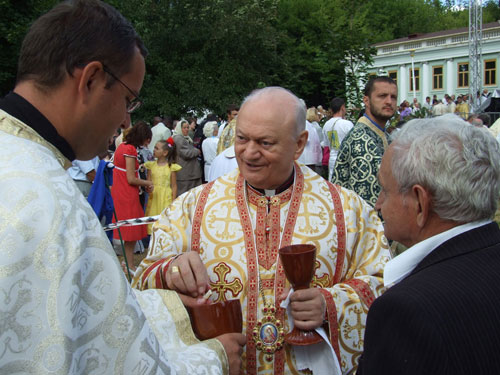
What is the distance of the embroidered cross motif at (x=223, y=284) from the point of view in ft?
7.79

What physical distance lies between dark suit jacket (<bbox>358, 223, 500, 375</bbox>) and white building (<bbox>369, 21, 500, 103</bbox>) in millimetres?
43335

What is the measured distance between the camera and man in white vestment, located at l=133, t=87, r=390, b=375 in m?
2.29

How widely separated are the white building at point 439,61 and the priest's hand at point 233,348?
43188 mm

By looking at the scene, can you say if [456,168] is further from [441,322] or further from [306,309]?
[306,309]

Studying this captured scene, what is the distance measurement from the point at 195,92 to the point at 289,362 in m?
25.9

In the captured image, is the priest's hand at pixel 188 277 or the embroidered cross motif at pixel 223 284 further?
the embroidered cross motif at pixel 223 284

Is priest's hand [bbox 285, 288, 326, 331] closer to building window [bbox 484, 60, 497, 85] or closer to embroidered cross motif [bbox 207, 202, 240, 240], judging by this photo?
embroidered cross motif [bbox 207, 202, 240, 240]

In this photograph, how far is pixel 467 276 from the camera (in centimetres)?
149

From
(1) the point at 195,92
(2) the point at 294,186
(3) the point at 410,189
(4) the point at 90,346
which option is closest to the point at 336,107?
(2) the point at 294,186

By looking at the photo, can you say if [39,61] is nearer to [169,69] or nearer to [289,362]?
[289,362]

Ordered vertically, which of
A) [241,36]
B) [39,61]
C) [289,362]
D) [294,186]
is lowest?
[289,362]

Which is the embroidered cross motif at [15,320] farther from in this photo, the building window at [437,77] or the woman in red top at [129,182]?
the building window at [437,77]

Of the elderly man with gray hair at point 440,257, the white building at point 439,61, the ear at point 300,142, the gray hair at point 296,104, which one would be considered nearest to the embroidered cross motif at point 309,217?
the ear at point 300,142

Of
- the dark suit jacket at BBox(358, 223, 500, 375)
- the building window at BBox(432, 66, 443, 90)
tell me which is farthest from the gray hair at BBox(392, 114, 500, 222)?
the building window at BBox(432, 66, 443, 90)
